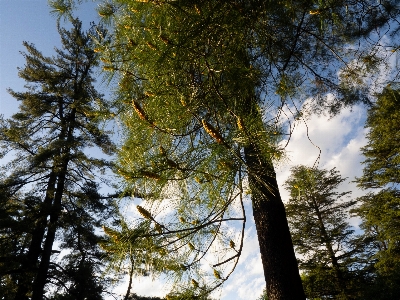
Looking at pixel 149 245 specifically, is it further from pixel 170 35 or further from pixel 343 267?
pixel 343 267

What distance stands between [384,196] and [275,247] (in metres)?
10.2

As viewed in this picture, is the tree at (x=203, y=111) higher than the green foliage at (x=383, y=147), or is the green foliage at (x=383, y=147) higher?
the green foliage at (x=383, y=147)

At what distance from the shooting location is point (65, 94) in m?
9.55

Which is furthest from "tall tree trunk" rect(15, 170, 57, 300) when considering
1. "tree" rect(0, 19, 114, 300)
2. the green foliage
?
the green foliage

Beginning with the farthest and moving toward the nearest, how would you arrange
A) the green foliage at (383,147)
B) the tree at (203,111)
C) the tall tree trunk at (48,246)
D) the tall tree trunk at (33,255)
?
the green foliage at (383,147) → the tall tree trunk at (33,255) → the tall tree trunk at (48,246) → the tree at (203,111)

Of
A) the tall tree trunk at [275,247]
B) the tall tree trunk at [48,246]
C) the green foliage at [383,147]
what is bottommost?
the tall tree trunk at [275,247]

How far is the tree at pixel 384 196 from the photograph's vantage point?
8.73 meters

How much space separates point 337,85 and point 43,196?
8.29m

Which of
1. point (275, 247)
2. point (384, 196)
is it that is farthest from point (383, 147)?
point (275, 247)

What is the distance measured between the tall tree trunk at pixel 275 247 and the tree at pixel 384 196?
25.3 feet

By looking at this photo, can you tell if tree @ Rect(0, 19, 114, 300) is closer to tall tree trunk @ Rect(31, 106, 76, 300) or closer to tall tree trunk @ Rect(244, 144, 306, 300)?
tall tree trunk @ Rect(31, 106, 76, 300)

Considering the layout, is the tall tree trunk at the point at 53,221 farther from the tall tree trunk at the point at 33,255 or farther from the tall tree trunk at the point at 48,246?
the tall tree trunk at the point at 33,255

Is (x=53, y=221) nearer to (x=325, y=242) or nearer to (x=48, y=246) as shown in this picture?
(x=48, y=246)

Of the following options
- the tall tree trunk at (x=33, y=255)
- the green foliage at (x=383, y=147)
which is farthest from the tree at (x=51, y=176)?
the green foliage at (x=383, y=147)
